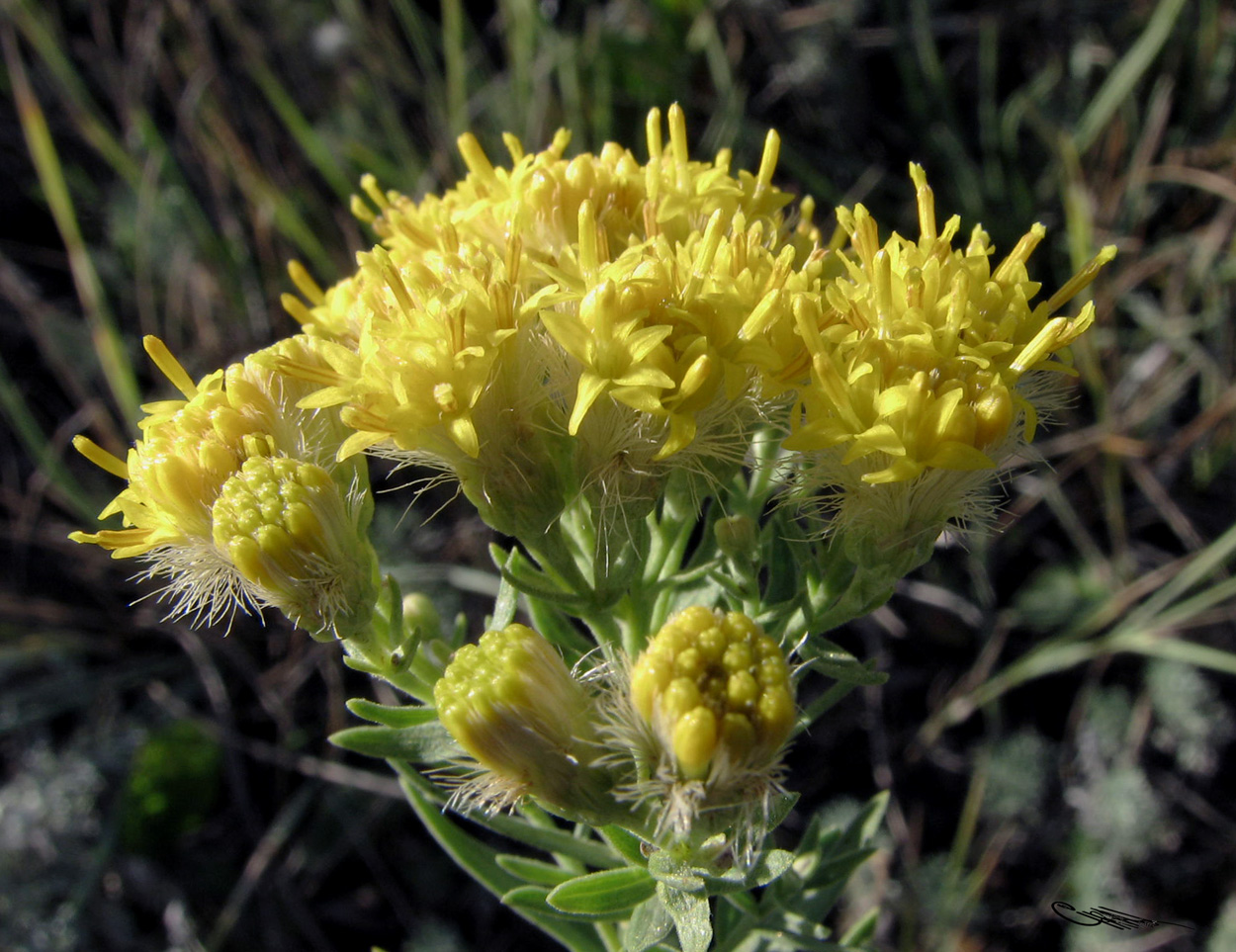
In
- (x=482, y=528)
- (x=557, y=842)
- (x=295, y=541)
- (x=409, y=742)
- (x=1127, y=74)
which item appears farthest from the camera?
(x=1127, y=74)

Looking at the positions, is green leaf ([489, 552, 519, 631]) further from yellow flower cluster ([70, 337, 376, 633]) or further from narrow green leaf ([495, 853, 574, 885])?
narrow green leaf ([495, 853, 574, 885])

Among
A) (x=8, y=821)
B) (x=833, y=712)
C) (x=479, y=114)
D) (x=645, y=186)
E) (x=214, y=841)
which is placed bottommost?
(x=833, y=712)

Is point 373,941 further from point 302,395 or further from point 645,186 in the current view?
point 645,186

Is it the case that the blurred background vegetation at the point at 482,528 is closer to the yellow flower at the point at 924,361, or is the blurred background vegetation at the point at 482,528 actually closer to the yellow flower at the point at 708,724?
the yellow flower at the point at 924,361

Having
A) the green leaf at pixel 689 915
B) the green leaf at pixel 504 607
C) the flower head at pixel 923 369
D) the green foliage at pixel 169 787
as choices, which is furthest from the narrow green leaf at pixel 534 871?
the green foliage at pixel 169 787

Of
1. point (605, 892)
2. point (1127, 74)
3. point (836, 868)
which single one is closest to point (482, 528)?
point (836, 868)

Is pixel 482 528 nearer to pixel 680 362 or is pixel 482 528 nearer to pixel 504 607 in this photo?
pixel 504 607

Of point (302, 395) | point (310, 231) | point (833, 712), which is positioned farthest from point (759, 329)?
point (310, 231)
